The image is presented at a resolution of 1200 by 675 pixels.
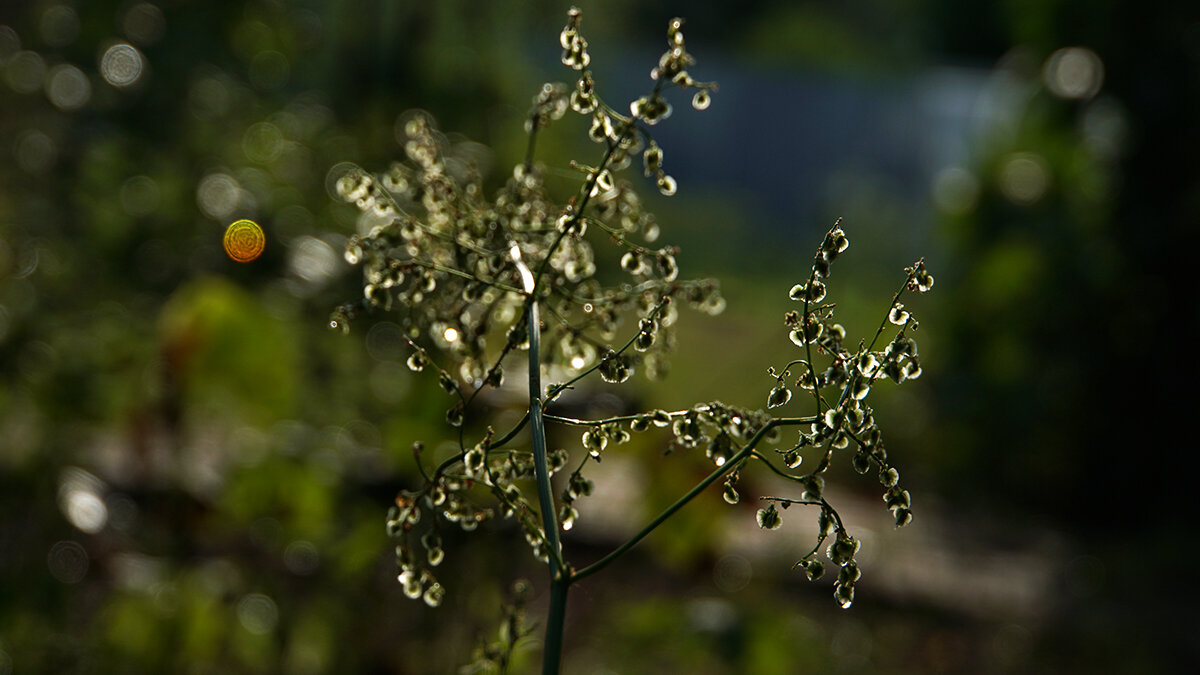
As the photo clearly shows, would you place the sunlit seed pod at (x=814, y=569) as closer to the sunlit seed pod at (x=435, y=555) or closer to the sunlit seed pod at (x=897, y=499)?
the sunlit seed pod at (x=897, y=499)

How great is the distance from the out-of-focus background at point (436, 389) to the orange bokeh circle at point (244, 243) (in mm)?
21

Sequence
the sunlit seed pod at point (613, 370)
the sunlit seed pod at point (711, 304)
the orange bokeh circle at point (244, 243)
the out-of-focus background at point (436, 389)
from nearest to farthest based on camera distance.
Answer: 1. the sunlit seed pod at point (613, 370)
2. the sunlit seed pod at point (711, 304)
3. the out-of-focus background at point (436, 389)
4. the orange bokeh circle at point (244, 243)

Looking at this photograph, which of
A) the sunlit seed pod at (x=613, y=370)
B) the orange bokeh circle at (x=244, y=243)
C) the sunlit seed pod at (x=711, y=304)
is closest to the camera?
the sunlit seed pod at (x=613, y=370)

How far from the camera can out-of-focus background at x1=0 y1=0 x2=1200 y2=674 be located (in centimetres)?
187

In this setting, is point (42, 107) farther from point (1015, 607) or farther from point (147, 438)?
point (1015, 607)

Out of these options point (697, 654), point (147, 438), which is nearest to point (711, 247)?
point (147, 438)

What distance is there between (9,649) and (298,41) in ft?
6.28

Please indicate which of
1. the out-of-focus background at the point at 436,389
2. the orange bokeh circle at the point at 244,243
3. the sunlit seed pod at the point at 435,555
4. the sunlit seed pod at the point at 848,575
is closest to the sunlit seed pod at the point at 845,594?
the sunlit seed pod at the point at 848,575

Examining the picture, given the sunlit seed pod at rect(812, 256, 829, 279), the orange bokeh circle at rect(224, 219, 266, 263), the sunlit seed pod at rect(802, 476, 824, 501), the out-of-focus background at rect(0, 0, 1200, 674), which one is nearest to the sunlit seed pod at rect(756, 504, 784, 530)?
the sunlit seed pod at rect(802, 476, 824, 501)

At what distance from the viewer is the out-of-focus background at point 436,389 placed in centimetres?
187

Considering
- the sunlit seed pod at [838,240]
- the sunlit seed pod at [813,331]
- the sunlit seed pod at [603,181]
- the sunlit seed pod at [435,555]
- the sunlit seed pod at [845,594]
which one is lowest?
the sunlit seed pod at [845,594]

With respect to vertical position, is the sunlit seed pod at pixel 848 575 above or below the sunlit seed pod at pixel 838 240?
below

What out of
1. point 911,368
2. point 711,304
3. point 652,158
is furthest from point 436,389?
point 911,368

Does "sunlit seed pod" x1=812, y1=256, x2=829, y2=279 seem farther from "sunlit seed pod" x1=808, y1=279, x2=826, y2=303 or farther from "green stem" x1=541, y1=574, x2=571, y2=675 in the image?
"green stem" x1=541, y1=574, x2=571, y2=675
